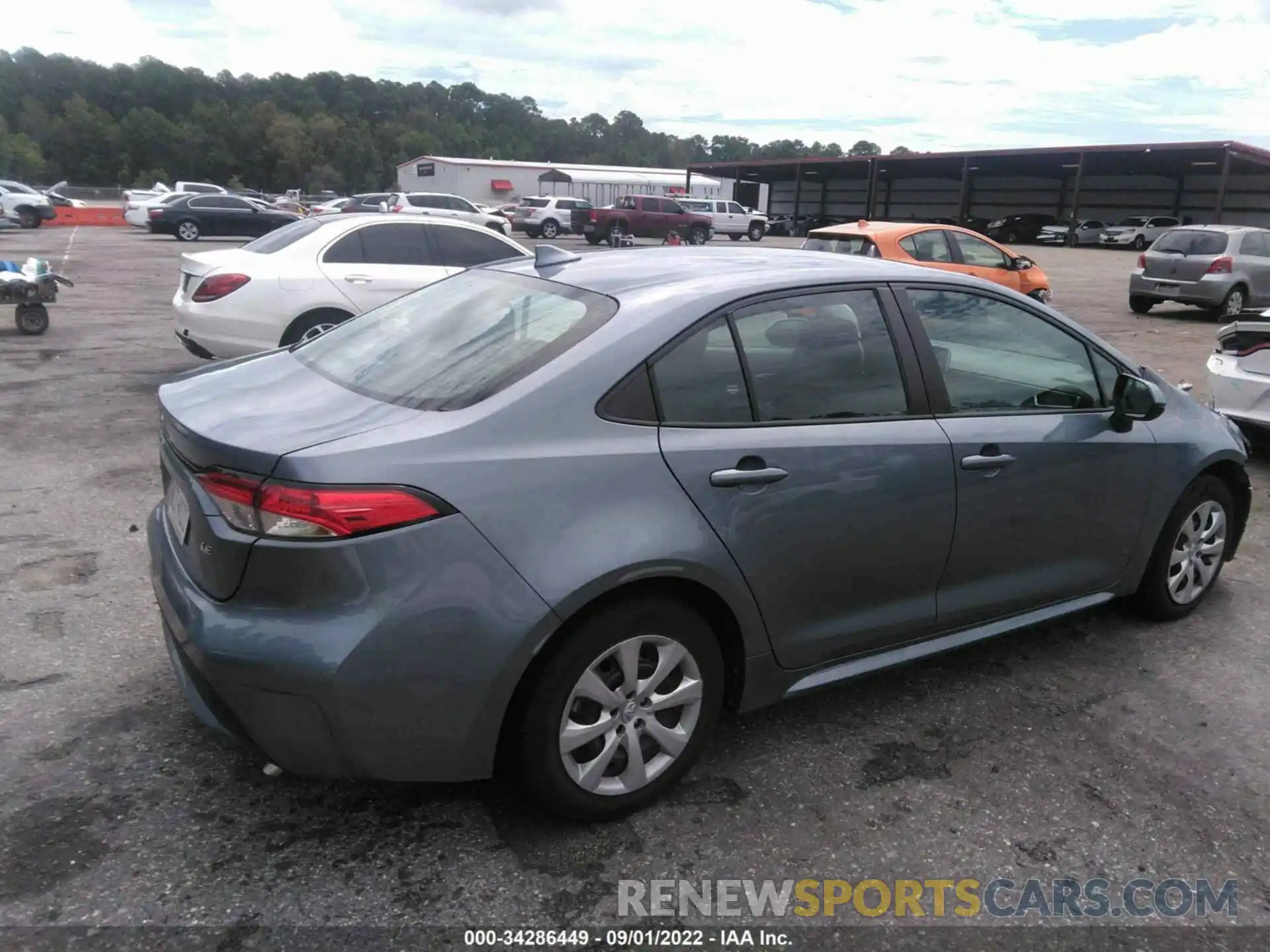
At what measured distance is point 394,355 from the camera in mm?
3158

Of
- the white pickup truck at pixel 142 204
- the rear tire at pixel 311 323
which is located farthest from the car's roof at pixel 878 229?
the white pickup truck at pixel 142 204

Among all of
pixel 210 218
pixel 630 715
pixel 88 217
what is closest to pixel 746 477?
pixel 630 715

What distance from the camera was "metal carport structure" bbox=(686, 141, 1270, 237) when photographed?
43.6 m

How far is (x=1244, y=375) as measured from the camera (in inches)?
267

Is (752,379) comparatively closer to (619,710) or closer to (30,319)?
(619,710)

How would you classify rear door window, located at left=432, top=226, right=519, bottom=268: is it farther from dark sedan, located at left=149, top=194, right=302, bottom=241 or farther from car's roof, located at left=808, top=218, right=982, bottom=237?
dark sedan, located at left=149, top=194, right=302, bottom=241

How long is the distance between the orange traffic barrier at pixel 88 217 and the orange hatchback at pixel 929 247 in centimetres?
3885

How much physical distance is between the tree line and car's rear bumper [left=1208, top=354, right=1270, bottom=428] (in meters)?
104

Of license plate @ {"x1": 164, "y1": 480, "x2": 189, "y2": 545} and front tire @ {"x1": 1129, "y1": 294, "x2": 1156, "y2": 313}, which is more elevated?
license plate @ {"x1": 164, "y1": 480, "x2": 189, "y2": 545}

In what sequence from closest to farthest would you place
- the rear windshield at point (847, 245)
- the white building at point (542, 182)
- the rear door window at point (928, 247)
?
the rear windshield at point (847, 245) < the rear door window at point (928, 247) < the white building at point (542, 182)

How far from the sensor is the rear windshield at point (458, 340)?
9.17 ft

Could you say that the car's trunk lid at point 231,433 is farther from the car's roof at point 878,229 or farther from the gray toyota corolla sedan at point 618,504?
the car's roof at point 878,229

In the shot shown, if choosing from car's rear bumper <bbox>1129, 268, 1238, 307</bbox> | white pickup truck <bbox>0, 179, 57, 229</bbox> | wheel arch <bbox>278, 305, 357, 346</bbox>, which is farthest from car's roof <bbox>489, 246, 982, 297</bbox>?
white pickup truck <bbox>0, 179, 57, 229</bbox>

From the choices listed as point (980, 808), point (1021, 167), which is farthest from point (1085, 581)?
point (1021, 167)
